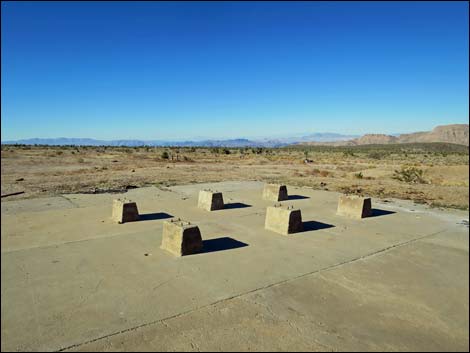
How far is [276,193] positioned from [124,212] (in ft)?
18.8

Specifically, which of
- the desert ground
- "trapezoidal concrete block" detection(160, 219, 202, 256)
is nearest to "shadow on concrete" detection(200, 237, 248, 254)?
the desert ground

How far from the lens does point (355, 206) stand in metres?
10.1

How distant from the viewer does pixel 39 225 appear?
27.9 feet

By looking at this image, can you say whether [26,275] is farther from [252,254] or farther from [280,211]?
[280,211]

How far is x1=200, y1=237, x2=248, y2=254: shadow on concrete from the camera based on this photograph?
702 centimetres

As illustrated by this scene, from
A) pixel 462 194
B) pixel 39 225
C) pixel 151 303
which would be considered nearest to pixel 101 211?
pixel 39 225

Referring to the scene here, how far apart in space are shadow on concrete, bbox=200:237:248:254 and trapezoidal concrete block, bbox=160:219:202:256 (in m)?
0.25

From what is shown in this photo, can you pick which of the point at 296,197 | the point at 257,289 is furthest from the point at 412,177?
the point at 257,289

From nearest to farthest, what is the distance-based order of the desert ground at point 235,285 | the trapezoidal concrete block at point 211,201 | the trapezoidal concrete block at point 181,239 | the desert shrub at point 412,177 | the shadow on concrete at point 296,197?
the desert ground at point 235,285
the trapezoidal concrete block at point 181,239
the trapezoidal concrete block at point 211,201
the shadow on concrete at point 296,197
the desert shrub at point 412,177

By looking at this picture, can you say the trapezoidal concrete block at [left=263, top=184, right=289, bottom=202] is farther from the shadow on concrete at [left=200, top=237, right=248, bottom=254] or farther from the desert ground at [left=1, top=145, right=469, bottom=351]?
the shadow on concrete at [left=200, top=237, right=248, bottom=254]

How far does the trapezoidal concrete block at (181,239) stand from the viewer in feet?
21.4

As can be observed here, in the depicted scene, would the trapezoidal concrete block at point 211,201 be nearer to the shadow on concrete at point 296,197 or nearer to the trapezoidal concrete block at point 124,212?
the trapezoidal concrete block at point 124,212

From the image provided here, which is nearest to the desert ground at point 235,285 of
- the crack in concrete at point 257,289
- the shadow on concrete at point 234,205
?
the crack in concrete at point 257,289

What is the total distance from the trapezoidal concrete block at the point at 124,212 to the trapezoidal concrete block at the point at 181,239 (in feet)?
8.28
